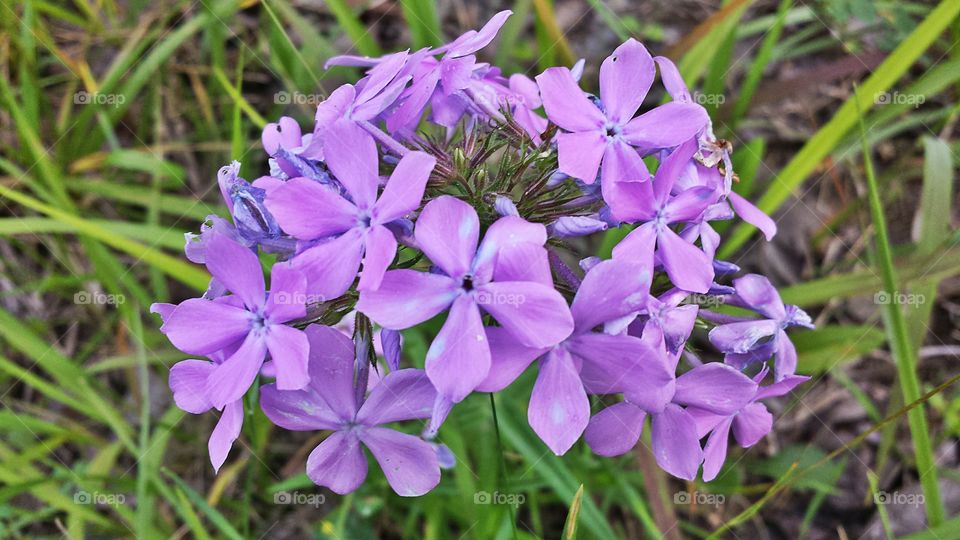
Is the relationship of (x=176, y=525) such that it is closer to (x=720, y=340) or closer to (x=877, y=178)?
(x=720, y=340)

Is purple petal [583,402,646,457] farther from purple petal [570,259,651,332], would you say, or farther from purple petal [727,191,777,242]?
purple petal [727,191,777,242]

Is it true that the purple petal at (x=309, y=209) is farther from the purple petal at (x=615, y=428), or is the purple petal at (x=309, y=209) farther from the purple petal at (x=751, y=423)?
the purple petal at (x=751, y=423)

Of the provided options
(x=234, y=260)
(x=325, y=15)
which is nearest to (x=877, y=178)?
(x=325, y=15)

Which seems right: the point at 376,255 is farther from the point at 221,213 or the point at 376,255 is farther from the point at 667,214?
the point at 221,213

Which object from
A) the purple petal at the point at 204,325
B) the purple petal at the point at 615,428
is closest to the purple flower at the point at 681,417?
the purple petal at the point at 615,428

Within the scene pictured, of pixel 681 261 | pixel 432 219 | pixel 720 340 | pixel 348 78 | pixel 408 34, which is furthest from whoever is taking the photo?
pixel 408 34

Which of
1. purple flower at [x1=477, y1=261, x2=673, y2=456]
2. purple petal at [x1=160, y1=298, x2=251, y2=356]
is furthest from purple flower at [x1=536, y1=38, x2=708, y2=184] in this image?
purple petal at [x1=160, y1=298, x2=251, y2=356]

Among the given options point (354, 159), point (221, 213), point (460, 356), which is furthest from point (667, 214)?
point (221, 213)
